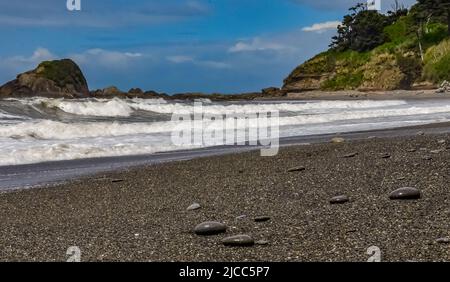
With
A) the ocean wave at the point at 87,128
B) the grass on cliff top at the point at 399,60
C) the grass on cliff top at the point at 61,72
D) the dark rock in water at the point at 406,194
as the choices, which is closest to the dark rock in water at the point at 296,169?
the dark rock in water at the point at 406,194

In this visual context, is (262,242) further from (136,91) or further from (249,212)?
(136,91)

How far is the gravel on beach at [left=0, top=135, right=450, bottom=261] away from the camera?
4133mm

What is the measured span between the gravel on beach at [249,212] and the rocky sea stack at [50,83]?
50174mm

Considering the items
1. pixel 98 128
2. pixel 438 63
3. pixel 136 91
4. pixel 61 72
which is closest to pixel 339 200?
pixel 98 128

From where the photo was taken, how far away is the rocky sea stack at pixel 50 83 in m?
56.3

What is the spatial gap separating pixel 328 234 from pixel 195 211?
72.8 inches

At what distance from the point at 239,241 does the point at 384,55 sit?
7048 cm

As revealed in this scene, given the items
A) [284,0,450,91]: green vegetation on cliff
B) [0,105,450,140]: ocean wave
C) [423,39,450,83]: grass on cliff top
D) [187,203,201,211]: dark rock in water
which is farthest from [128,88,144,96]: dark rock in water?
[187,203,201,211]: dark rock in water

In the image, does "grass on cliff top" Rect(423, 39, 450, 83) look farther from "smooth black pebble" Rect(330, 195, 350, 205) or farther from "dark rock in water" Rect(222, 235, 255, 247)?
"dark rock in water" Rect(222, 235, 255, 247)

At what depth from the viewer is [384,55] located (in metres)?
71.1

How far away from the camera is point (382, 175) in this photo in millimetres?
7074

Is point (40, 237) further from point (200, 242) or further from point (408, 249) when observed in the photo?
point (408, 249)
